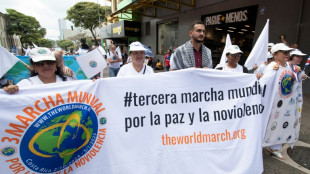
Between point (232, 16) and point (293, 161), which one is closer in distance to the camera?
point (293, 161)

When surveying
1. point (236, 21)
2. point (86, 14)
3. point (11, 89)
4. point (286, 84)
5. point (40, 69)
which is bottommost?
point (286, 84)

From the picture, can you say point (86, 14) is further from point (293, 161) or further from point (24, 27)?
point (293, 161)

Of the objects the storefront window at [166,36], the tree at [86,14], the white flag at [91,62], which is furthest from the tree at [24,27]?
the white flag at [91,62]

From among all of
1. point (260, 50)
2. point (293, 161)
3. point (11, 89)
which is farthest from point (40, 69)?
point (293, 161)

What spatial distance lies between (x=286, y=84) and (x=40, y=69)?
349 centimetres

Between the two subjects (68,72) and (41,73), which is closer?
(41,73)

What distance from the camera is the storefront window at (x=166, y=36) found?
13.8 metres

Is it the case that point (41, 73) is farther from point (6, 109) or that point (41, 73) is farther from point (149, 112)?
point (149, 112)

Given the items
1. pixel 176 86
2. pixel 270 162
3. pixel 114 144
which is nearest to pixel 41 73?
pixel 114 144

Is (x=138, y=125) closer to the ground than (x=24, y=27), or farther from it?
closer to the ground

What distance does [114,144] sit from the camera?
2.09 meters

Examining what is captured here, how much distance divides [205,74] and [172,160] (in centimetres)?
119

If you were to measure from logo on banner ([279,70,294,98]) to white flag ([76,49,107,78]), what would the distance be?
133 inches

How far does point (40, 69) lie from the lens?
2021mm
